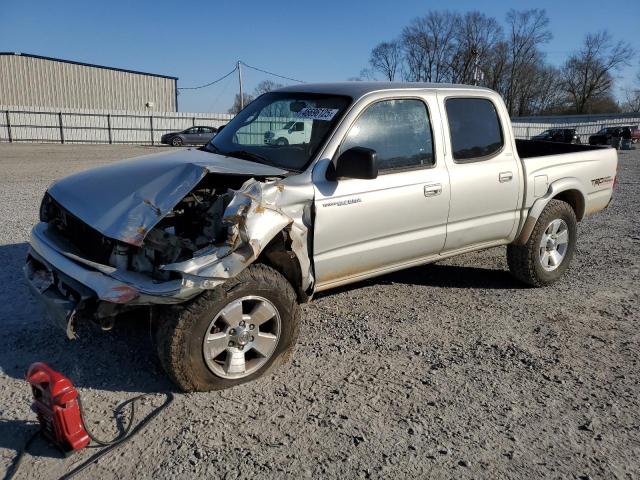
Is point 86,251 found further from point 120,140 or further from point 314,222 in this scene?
point 120,140

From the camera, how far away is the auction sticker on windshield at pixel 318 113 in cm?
396

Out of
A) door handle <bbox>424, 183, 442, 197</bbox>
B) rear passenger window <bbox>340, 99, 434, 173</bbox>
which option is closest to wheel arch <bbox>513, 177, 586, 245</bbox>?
door handle <bbox>424, 183, 442, 197</bbox>

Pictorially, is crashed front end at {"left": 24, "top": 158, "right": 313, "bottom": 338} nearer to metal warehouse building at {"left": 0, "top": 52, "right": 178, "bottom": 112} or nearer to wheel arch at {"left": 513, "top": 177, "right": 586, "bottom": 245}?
wheel arch at {"left": 513, "top": 177, "right": 586, "bottom": 245}

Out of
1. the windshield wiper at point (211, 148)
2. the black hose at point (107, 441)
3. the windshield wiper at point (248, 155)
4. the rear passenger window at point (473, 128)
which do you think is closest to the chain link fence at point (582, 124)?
the rear passenger window at point (473, 128)

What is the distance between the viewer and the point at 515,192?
4852 millimetres

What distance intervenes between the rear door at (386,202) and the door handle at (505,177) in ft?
2.31

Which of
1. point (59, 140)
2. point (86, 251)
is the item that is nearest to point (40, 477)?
point (86, 251)

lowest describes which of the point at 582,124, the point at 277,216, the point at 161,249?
the point at 161,249

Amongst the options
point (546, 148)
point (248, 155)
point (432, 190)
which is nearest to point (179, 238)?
point (248, 155)

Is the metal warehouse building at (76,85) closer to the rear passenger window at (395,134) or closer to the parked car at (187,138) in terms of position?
the parked car at (187,138)

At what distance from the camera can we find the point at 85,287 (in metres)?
3.04

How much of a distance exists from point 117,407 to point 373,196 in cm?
218

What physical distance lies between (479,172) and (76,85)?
1715 inches

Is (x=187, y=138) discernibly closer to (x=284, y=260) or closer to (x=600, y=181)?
(x=600, y=181)
